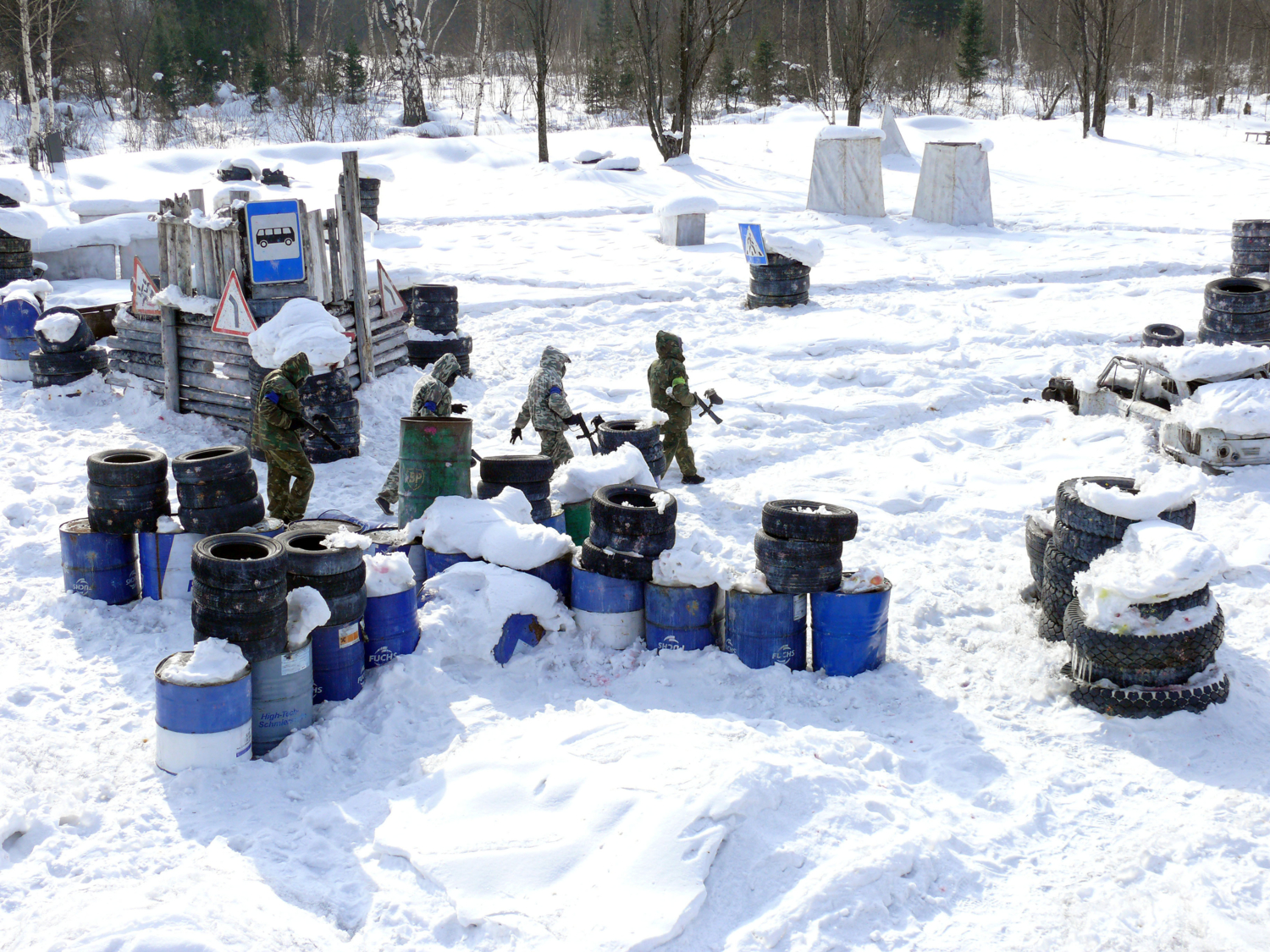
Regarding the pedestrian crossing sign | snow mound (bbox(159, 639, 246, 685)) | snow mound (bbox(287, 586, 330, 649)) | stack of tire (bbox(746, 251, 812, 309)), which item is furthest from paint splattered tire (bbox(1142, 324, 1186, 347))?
snow mound (bbox(159, 639, 246, 685))

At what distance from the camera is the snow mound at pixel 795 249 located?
13.7 metres

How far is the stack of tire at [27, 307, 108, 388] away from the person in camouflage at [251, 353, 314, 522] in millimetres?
3812

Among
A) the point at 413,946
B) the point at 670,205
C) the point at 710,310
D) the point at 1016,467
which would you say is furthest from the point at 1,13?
the point at 413,946

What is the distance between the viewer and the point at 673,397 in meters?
8.78

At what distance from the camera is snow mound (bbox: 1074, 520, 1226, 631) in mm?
5129

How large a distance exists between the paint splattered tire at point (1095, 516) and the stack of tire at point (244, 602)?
4.10m

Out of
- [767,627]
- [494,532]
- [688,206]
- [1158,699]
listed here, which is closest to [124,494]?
[494,532]

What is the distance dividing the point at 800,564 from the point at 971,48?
37173mm

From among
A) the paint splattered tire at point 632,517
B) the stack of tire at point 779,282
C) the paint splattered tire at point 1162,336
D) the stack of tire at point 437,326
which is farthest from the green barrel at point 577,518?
the stack of tire at point 779,282

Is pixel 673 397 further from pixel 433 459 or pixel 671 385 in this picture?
pixel 433 459

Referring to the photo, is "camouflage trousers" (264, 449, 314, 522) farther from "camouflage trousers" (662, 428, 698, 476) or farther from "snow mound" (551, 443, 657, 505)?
"camouflage trousers" (662, 428, 698, 476)

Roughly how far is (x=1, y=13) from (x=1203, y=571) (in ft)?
119

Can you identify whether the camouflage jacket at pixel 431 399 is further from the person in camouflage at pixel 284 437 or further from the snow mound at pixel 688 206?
the snow mound at pixel 688 206

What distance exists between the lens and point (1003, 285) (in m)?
14.7
